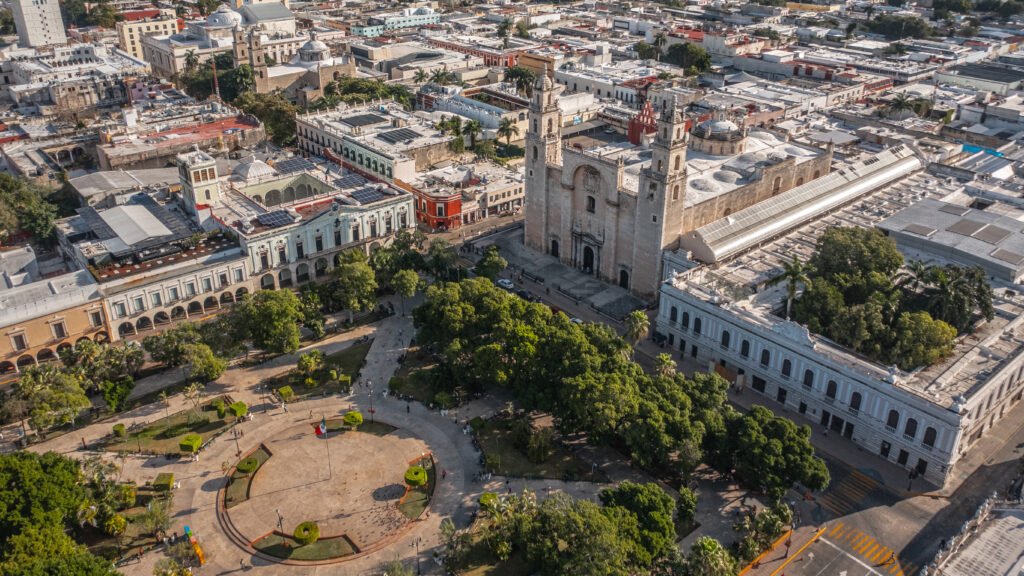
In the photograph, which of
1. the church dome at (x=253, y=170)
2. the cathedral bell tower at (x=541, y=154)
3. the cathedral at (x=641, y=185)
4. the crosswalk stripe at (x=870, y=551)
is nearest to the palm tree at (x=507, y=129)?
the cathedral at (x=641, y=185)

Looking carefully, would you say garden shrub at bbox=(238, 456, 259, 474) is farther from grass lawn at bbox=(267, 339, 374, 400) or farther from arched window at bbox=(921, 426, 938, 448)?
arched window at bbox=(921, 426, 938, 448)

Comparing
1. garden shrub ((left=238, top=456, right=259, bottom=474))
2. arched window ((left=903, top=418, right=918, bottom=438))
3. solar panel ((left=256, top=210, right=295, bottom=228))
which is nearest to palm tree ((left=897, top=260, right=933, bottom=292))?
arched window ((left=903, top=418, right=918, bottom=438))

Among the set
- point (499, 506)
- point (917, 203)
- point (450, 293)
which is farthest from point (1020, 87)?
point (499, 506)

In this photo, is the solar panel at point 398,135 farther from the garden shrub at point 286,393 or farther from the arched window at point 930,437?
the arched window at point 930,437

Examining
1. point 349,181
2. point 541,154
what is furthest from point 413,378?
point 349,181

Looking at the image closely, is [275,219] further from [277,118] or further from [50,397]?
[277,118]
